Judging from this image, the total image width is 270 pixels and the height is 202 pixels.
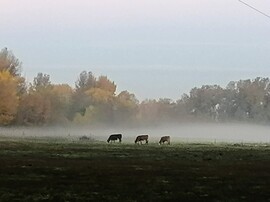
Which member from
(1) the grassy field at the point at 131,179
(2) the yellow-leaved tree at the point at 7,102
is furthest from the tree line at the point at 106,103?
(1) the grassy field at the point at 131,179

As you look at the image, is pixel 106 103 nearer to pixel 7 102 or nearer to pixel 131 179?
pixel 7 102

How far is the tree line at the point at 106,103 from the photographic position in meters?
100

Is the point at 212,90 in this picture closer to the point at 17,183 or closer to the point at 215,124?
the point at 215,124

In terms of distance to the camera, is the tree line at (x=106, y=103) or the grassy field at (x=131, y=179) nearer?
the grassy field at (x=131, y=179)

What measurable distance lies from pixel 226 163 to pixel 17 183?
1496cm

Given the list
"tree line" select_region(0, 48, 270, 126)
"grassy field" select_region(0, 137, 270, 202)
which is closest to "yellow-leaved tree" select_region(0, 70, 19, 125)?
"tree line" select_region(0, 48, 270, 126)

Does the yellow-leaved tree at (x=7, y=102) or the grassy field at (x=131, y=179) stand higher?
the yellow-leaved tree at (x=7, y=102)

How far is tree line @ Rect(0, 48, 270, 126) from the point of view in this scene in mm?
100125

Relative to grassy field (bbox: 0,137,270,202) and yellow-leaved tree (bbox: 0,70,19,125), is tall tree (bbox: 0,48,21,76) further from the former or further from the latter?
grassy field (bbox: 0,137,270,202)

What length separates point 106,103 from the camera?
393ft

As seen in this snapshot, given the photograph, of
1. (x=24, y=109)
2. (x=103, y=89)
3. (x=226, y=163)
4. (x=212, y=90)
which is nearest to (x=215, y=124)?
(x=212, y=90)

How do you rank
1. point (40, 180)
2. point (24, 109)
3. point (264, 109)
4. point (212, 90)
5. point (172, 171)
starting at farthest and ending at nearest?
point (212, 90), point (264, 109), point (24, 109), point (172, 171), point (40, 180)

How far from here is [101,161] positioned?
3491 cm

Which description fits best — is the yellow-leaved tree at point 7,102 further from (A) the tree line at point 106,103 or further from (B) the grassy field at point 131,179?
(B) the grassy field at point 131,179
